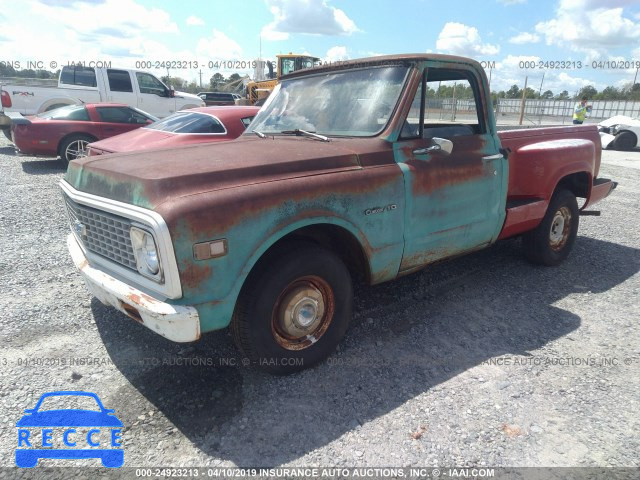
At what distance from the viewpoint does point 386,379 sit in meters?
3.08

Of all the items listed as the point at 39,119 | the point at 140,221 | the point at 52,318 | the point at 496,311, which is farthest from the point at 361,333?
the point at 39,119

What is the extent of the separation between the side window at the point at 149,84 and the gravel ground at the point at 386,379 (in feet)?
33.6

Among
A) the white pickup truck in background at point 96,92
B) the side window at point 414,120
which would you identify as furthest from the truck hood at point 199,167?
the white pickup truck in background at point 96,92

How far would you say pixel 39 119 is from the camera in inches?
385

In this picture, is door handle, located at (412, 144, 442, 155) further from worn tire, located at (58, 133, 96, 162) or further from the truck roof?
Answer: worn tire, located at (58, 133, 96, 162)

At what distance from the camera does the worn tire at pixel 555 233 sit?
4.79 m

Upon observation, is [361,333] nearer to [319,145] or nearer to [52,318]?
[319,145]

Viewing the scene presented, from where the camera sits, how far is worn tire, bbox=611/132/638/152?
51.0ft

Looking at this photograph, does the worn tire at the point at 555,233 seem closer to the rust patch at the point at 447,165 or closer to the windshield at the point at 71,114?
the rust patch at the point at 447,165

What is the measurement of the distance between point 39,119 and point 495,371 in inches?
408

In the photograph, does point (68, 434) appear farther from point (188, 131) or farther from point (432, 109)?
point (188, 131)

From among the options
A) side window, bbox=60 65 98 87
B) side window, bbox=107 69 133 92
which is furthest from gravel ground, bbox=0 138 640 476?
side window, bbox=60 65 98 87

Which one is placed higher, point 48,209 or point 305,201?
point 305,201

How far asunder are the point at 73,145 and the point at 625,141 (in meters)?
16.9
